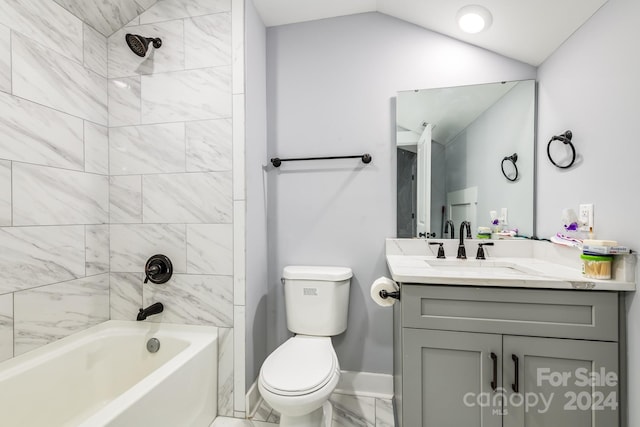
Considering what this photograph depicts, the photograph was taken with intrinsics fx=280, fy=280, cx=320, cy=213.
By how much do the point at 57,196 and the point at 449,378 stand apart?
2.05 meters

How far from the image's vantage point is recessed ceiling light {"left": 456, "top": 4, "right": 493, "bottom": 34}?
1.47m

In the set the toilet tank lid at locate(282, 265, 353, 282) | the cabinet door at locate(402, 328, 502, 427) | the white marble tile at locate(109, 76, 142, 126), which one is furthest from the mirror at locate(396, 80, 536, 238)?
the white marble tile at locate(109, 76, 142, 126)

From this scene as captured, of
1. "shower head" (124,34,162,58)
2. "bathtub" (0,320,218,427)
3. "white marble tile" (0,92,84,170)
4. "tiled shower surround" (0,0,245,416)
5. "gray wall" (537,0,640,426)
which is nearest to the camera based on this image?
"gray wall" (537,0,640,426)

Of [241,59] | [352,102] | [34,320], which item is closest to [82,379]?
[34,320]

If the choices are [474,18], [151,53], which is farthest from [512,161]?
[151,53]

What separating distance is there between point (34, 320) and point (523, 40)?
2854 millimetres

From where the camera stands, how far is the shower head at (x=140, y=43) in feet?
4.99

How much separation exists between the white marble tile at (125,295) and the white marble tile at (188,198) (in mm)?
378

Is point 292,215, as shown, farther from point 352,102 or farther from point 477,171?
point 477,171

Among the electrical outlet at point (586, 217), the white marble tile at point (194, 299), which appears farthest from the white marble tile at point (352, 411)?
the electrical outlet at point (586, 217)

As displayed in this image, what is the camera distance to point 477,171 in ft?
5.56

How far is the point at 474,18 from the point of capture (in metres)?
1.50

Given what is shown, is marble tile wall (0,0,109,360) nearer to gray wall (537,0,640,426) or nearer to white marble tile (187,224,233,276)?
white marble tile (187,224,233,276)

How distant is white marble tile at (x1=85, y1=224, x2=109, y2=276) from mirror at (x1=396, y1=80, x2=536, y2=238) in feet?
5.99
